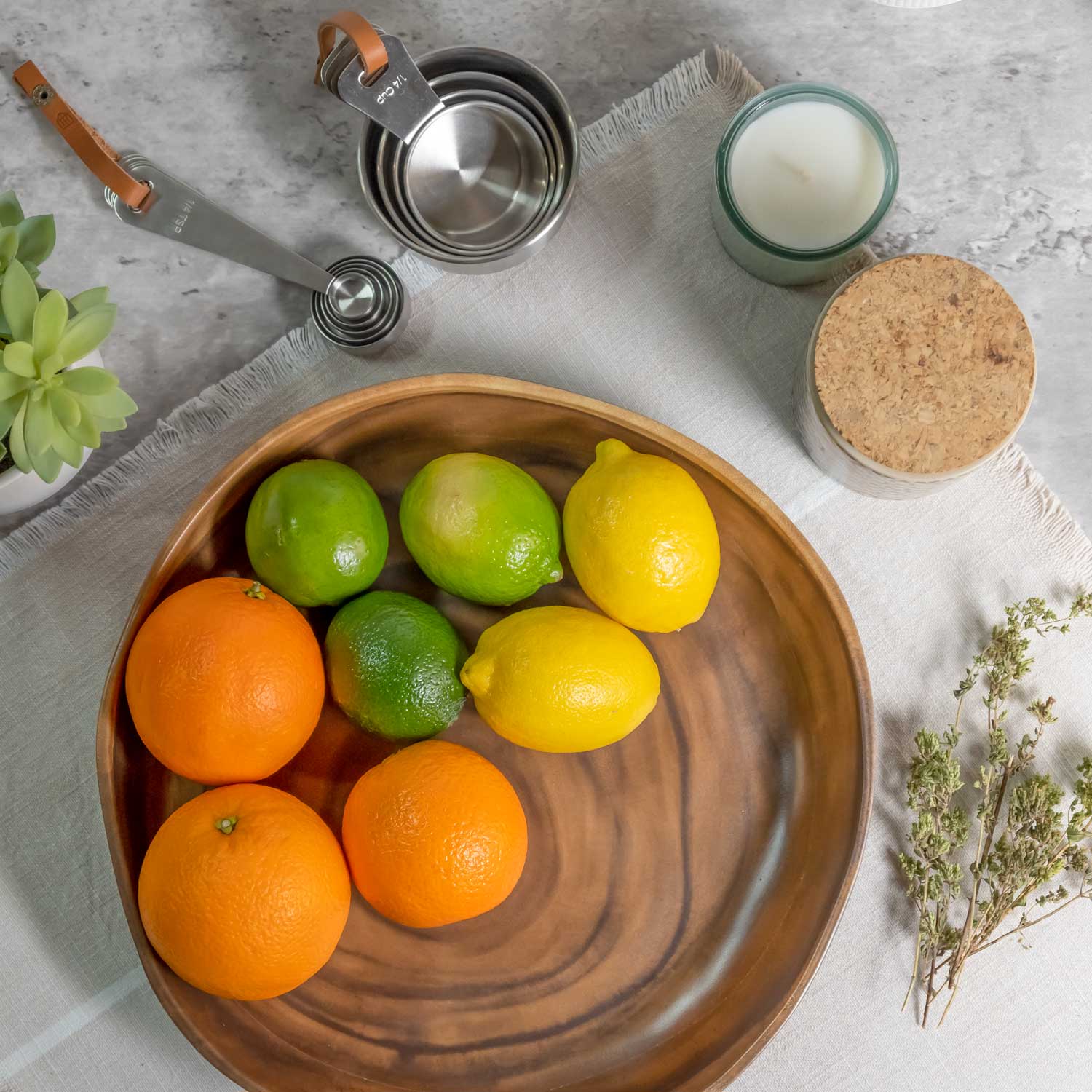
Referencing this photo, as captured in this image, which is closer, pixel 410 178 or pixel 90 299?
pixel 90 299

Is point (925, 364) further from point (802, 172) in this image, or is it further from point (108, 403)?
point (108, 403)

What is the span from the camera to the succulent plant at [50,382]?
2.00 feet

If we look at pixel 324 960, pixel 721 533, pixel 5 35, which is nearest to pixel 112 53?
pixel 5 35

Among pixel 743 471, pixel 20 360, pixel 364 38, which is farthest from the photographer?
pixel 743 471

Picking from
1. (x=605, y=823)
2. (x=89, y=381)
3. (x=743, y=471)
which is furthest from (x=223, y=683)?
(x=743, y=471)

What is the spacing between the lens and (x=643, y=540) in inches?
26.0

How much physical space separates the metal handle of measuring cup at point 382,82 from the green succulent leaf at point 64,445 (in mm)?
343

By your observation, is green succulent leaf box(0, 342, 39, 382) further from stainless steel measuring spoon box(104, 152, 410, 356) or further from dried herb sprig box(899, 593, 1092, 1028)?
dried herb sprig box(899, 593, 1092, 1028)

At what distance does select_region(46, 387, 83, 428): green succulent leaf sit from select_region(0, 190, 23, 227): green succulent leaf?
133 mm

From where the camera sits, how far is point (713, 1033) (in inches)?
29.5

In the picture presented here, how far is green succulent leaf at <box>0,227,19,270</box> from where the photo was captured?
2.01 feet

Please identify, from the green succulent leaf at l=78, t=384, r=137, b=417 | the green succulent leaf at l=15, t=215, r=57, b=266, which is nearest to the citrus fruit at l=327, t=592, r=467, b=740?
the green succulent leaf at l=78, t=384, r=137, b=417

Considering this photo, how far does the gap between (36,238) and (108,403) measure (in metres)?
0.13

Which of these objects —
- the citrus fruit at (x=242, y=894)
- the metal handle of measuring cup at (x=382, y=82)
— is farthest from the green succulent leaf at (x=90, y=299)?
the citrus fruit at (x=242, y=894)
